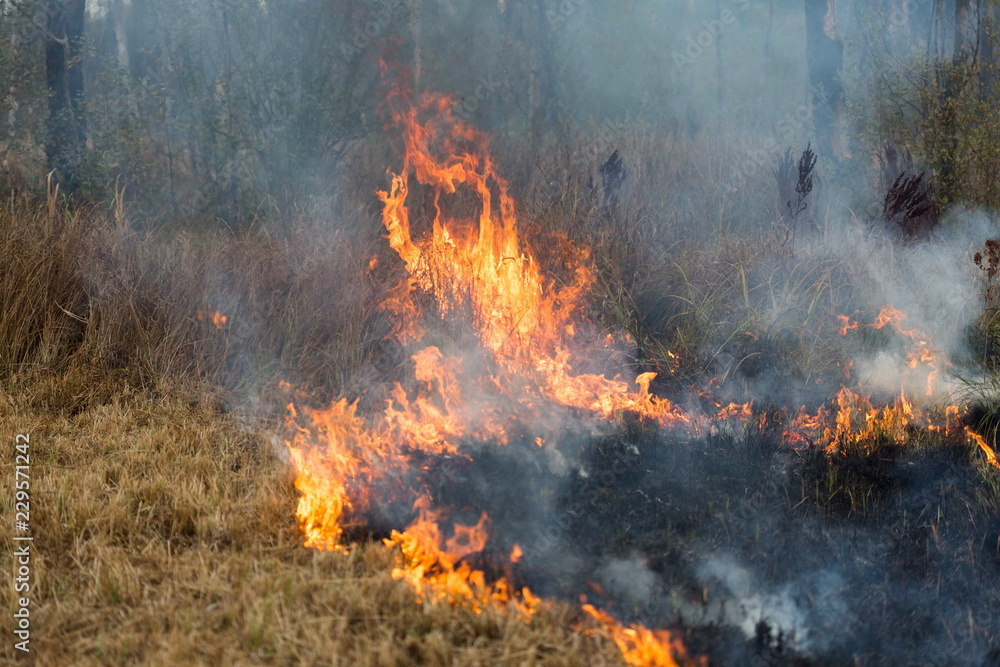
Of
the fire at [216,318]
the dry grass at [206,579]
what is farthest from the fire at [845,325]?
the fire at [216,318]

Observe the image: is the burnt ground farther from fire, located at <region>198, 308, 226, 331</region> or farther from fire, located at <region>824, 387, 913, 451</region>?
fire, located at <region>198, 308, 226, 331</region>

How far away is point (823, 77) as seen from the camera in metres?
10.4

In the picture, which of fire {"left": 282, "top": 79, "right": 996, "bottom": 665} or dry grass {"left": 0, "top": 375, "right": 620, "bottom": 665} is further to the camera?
fire {"left": 282, "top": 79, "right": 996, "bottom": 665}

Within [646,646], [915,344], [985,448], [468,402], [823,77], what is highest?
[823,77]

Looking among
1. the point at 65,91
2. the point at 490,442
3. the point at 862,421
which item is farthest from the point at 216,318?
the point at 65,91

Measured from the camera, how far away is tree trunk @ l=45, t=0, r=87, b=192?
7.16m

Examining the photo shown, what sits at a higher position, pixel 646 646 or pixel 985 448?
pixel 985 448

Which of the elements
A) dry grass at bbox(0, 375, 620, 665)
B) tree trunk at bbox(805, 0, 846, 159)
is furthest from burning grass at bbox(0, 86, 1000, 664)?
tree trunk at bbox(805, 0, 846, 159)

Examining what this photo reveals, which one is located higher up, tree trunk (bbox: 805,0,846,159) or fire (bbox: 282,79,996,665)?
tree trunk (bbox: 805,0,846,159)

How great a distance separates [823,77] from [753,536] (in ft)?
31.3

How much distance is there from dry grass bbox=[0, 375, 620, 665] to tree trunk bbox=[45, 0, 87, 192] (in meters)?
4.47

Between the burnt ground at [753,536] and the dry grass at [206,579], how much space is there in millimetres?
361

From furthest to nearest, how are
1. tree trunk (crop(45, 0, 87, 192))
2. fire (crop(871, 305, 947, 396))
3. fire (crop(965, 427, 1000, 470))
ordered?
tree trunk (crop(45, 0, 87, 192)), fire (crop(871, 305, 947, 396)), fire (crop(965, 427, 1000, 470))

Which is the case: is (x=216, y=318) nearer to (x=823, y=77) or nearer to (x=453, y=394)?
(x=453, y=394)
